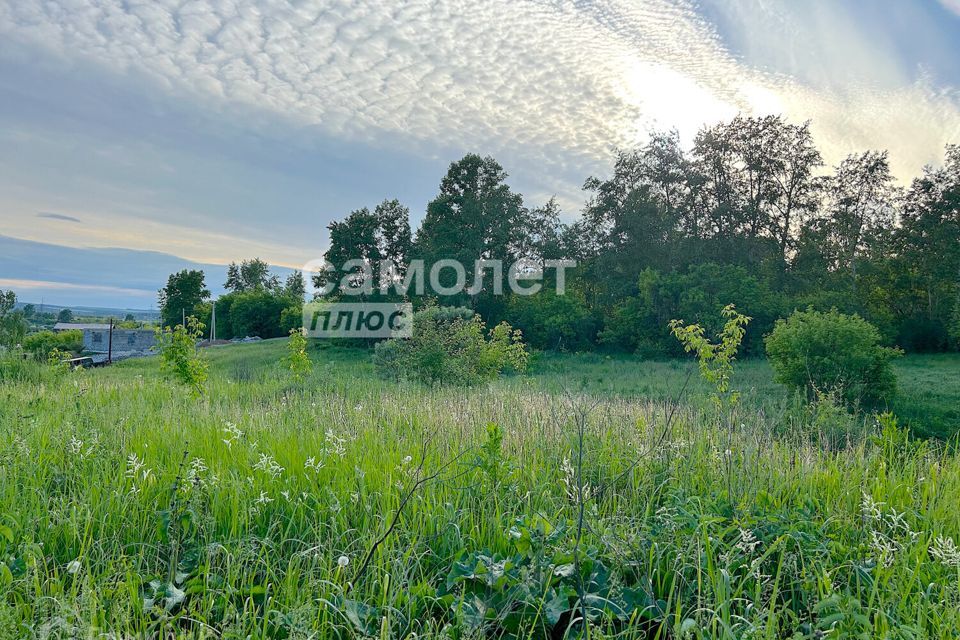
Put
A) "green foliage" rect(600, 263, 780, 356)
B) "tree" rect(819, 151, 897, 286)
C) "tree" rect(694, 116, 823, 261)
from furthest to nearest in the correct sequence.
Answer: "tree" rect(694, 116, 823, 261) < "tree" rect(819, 151, 897, 286) < "green foliage" rect(600, 263, 780, 356)

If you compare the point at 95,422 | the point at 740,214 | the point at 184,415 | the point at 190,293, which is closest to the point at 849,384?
the point at 184,415

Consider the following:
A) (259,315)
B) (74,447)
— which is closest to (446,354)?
(74,447)

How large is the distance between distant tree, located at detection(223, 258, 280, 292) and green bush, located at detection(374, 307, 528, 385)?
126 feet

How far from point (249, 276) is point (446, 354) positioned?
43.3 meters

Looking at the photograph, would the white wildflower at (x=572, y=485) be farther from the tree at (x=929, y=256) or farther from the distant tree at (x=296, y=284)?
the distant tree at (x=296, y=284)

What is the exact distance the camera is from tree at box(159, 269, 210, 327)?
3647 cm

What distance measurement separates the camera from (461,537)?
7.78 feet

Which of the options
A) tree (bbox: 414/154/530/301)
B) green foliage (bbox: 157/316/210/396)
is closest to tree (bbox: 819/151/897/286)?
tree (bbox: 414/154/530/301)

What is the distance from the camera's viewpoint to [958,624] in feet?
5.95

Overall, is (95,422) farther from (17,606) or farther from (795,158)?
(795,158)

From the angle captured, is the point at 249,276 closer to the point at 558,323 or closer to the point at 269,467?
the point at 558,323

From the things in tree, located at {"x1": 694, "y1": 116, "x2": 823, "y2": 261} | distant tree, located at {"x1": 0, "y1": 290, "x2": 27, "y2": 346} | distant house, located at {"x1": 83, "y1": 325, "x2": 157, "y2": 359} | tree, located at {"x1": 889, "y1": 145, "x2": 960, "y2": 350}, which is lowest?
distant house, located at {"x1": 83, "y1": 325, "x2": 157, "y2": 359}

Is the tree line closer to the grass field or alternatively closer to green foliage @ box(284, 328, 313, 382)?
green foliage @ box(284, 328, 313, 382)

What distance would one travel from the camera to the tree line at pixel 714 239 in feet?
68.0
